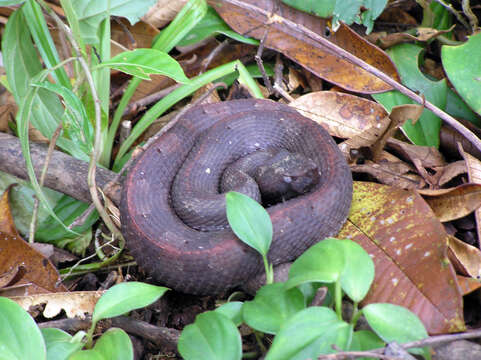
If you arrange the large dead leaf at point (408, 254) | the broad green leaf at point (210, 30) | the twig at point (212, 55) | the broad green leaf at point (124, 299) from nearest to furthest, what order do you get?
the broad green leaf at point (124, 299), the large dead leaf at point (408, 254), the broad green leaf at point (210, 30), the twig at point (212, 55)

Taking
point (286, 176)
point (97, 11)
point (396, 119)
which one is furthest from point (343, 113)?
point (97, 11)

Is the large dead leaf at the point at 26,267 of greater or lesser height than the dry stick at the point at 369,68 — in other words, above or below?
below

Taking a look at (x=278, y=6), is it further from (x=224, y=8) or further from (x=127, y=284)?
(x=127, y=284)

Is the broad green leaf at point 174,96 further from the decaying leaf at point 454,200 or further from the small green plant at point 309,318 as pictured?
the decaying leaf at point 454,200

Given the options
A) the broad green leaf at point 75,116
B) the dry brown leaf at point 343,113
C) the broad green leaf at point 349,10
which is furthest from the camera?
the broad green leaf at point 349,10

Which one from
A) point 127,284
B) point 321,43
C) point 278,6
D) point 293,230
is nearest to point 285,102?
point 321,43

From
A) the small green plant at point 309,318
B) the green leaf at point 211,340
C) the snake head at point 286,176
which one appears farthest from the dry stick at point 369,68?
the green leaf at point 211,340

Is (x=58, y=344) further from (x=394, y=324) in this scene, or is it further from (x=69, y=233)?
(x=394, y=324)

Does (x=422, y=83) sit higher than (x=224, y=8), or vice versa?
(x=224, y=8)
